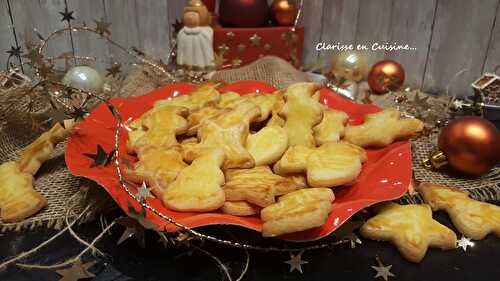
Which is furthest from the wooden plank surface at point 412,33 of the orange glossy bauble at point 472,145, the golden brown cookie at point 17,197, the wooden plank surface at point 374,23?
the golden brown cookie at point 17,197

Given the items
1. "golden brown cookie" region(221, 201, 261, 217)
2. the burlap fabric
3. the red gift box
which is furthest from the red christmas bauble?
"golden brown cookie" region(221, 201, 261, 217)

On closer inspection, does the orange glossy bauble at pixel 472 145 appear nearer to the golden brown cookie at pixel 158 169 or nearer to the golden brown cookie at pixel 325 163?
the golden brown cookie at pixel 325 163

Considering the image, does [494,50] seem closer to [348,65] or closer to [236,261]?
[348,65]

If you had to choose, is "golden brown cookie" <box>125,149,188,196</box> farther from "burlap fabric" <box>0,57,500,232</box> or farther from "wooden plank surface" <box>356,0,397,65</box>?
"wooden plank surface" <box>356,0,397,65</box>

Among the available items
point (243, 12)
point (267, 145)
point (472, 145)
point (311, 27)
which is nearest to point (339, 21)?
point (311, 27)

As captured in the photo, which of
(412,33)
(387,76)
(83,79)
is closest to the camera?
(83,79)

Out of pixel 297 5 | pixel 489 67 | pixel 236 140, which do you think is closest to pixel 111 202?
pixel 236 140
